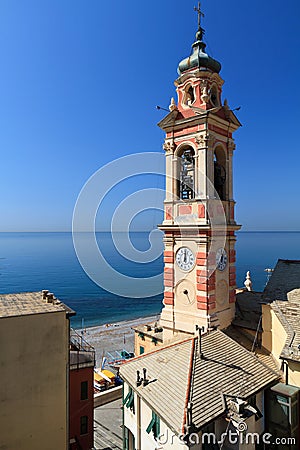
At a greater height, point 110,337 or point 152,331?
point 152,331

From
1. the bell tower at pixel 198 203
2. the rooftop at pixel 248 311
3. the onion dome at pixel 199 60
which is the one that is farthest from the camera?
the onion dome at pixel 199 60

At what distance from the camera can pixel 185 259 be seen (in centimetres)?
1816

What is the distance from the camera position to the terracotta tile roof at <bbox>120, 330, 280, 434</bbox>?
10.6 meters

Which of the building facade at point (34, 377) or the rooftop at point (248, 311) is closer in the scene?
the building facade at point (34, 377)

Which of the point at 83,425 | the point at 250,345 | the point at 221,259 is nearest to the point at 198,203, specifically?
the point at 221,259

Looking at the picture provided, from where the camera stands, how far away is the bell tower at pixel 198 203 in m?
17.4

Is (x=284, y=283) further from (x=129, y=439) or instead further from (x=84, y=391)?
(x=84, y=391)

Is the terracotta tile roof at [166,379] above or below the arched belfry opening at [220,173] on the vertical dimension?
below

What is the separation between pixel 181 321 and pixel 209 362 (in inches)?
214

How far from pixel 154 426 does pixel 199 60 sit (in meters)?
18.2

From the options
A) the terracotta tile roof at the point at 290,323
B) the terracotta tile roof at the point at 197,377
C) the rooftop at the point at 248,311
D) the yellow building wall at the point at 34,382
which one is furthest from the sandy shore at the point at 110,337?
the terracotta tile roof at the point at 290,323

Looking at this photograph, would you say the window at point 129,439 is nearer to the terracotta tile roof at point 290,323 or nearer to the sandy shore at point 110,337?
the terracotta tile roof at point 290,323

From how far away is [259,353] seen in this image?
1591 cm

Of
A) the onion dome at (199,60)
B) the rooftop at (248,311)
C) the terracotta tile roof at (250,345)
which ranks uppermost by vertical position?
the onion dome at (199,60)
